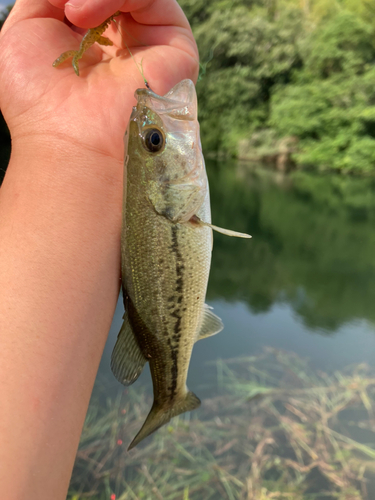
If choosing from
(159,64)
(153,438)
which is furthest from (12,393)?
(153,438)

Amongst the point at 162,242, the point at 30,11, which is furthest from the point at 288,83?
the point at 162,242

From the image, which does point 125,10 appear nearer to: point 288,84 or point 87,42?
point 87,42

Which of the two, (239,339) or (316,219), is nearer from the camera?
(239,339)

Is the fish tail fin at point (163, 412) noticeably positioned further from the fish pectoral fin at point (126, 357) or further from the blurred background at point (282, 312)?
the blurred background at point (282, 312)

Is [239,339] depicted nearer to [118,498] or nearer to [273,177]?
[118,498]

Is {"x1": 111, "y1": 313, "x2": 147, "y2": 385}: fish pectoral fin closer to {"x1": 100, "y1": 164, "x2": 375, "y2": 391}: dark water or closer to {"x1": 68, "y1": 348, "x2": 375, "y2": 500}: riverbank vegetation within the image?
{"x1": 68, "y1": 348, "x2": 375, "y2": 500}: riverbank vegetation
